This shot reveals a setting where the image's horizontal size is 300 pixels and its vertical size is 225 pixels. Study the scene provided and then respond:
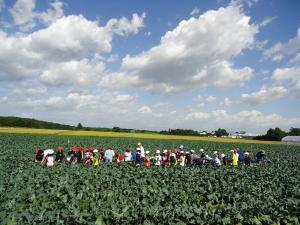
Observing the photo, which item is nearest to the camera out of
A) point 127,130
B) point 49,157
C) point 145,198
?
point 145,198

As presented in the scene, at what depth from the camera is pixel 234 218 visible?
1026 cm

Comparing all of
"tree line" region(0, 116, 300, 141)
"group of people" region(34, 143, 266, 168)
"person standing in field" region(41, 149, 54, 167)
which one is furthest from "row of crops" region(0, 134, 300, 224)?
"tree line" region(0, 116, 300, 141)

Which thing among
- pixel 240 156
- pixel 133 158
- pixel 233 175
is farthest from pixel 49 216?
pixel 240 156

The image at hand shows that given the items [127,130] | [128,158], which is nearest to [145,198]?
[128,158]

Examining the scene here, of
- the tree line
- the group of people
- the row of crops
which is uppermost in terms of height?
the tree line

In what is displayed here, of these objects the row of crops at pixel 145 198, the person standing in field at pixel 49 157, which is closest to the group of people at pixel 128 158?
the person standing in field at pixel 49 157

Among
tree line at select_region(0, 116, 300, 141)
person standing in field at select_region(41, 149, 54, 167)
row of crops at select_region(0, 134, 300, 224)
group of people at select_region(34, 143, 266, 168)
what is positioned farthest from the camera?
tree line at select_region(0, 116, 300, 141)

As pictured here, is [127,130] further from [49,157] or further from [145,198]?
[145,198]

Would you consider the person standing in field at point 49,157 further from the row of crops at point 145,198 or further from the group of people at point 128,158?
the row of crops at point 145,198

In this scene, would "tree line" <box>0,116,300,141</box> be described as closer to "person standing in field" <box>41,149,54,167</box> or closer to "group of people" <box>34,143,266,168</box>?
"group of people" <box>34,143,266,168</box>

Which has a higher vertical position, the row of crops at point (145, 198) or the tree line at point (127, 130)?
the tree line at point (127, 130)

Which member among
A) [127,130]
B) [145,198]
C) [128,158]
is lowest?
[145,198]

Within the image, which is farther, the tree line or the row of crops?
the tree line

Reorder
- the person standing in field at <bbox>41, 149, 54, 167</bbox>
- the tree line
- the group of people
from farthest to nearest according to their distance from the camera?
the tree line, the group of people, the person standing in field at <bbox>41, 149, 54, 167</bbox>
